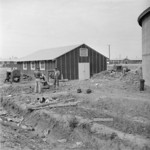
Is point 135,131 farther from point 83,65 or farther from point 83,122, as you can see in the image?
point 83,65

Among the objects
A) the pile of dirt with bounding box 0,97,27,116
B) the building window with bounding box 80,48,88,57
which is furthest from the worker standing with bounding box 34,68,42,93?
the building window with bounding box 80,48,88,57

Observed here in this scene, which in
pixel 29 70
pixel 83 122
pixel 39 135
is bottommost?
pixel 39 135

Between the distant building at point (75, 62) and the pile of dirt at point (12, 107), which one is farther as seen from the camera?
the distant building at point (75, 62)

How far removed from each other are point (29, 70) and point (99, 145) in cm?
2326

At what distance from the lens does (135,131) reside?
791 cm

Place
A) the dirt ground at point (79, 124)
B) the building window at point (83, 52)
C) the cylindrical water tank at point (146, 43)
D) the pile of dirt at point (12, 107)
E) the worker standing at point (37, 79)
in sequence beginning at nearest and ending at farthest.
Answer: the dirt ground at point (79, 124) → the pile of dirt at point (12, 107) → the cylindrical water tank at point (146, 43) → the worker standing at point (37, 79) → the building window at point (83, 52)

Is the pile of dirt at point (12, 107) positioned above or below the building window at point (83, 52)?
below

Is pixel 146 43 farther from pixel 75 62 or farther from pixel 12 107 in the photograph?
pixel 75 62

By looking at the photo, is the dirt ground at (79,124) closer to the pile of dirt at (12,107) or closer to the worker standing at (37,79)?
the pile of dirt at (12,107)

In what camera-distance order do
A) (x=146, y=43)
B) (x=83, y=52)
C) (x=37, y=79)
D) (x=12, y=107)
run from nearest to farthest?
(x=12, y=107) < (x=146, y=43) < (x=37, y=79) < (x=83, y=52)

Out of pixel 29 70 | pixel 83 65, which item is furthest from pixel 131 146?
pixel 29 70

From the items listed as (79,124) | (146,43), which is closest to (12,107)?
(79,124)

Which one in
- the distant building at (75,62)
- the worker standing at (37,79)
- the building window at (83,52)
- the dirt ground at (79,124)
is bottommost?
the dirt ground at (79,124)

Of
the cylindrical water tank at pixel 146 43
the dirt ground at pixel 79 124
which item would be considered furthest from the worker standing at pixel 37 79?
the cylindrical water tank at pixel 146 43
